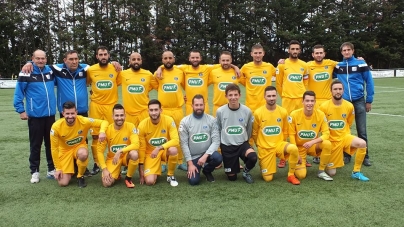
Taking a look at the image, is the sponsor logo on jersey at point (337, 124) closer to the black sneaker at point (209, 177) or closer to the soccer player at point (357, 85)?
the soccer player at point (357, 85)

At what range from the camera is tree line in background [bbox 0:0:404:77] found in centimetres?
3731

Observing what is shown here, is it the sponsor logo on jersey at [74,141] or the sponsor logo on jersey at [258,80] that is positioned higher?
the sponsor logo on jersey at [258,80]

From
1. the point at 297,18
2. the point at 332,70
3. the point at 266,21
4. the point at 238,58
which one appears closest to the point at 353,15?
the point at 297,18

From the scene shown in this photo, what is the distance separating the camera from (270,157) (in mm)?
4770

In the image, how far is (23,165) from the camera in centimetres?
565

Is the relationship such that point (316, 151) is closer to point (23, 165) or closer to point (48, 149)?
point (48, 149)

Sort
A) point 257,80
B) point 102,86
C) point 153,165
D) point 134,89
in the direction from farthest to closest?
point 257,80
point 134,89
point 102,86
point 153,165

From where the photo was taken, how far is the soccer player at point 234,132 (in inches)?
186

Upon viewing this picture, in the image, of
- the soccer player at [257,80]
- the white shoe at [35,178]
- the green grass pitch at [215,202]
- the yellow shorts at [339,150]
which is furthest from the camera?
the soccer player at [257,80]

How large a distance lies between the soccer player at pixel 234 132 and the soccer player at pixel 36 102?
243 cm

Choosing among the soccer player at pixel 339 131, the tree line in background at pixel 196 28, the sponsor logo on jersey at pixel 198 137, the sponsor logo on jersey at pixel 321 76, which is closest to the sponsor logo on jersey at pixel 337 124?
the soccer player at pixel 339 131

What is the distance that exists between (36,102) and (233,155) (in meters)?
2.83

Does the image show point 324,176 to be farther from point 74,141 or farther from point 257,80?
point 74,141

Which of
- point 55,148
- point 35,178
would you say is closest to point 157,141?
point 55,148
